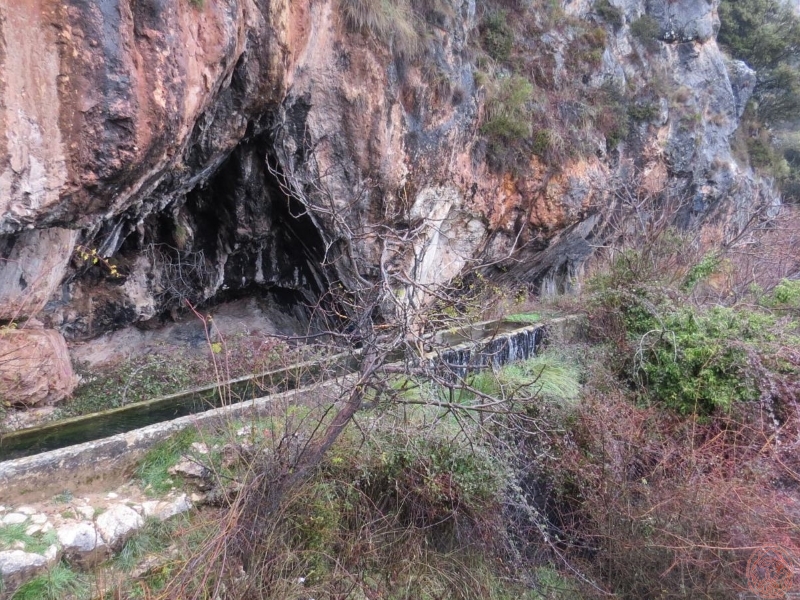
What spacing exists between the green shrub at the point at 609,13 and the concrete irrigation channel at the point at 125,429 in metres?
11.4

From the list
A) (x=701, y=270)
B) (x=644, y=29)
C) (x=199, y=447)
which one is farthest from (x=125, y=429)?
(x=644, y=29)

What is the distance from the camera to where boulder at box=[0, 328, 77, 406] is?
17.8 ft

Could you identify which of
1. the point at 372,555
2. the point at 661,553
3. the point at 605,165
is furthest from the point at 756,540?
the point at 605,165

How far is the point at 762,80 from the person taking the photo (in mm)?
18500

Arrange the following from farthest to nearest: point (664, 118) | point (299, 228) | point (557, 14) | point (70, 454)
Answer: point (664, 118)
point (557, 14)
point (299, 228)
point (70, 454)

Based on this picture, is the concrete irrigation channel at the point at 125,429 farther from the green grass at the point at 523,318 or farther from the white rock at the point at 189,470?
the green grass at the point at 523,318

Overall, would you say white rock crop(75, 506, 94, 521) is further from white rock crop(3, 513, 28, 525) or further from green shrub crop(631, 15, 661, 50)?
green shrub crop(631, 15, 661, 50)

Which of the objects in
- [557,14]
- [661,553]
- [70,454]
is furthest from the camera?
[557,14]

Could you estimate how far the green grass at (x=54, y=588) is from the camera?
3.04 meters

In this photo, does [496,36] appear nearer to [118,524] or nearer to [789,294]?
[789,294]

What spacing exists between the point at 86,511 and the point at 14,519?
1.44 ft

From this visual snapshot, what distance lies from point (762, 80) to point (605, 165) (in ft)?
39.3

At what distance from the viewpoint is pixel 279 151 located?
7180 millimetres

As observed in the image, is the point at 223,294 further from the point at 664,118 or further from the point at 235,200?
the point at 664,118
